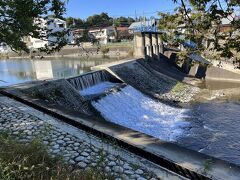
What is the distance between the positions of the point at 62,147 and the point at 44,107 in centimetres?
289

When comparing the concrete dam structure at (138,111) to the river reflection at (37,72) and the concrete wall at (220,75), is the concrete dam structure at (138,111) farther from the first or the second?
the river reflection at (37,72)

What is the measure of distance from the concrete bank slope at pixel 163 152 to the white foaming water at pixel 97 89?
26.8 feet

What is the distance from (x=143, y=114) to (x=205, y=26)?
9.73m

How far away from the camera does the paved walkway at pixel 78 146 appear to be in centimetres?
481

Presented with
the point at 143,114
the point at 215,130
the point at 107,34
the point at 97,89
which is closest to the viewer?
the point at 215,130

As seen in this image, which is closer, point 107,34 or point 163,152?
point 163,152

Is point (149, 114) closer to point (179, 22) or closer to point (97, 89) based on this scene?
point (97, 89)

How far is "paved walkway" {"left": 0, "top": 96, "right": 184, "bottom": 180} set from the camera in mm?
4805

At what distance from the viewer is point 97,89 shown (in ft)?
55.4

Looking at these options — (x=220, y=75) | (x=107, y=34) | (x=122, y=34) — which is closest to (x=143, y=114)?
(x=220, y=75)

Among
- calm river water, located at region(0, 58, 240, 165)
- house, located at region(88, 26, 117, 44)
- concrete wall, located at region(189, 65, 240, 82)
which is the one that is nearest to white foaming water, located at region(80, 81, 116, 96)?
calm river water, located at region(0, 58, 240, 165)

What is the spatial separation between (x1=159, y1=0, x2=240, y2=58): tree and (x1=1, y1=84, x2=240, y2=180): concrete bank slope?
Result: 188 centimetres

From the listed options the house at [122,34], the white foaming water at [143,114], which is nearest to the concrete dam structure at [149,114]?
the white foaming water at [143,114]

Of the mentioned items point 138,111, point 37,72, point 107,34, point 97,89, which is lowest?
point 138,111
